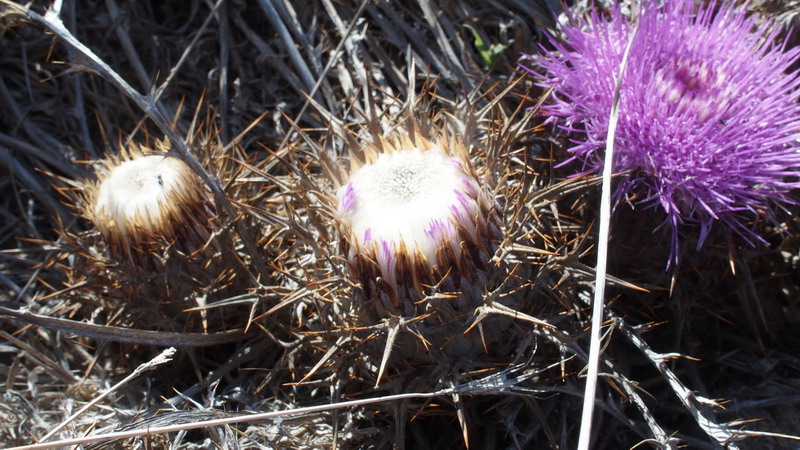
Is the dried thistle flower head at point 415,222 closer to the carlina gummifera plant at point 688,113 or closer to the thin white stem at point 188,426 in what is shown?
the thin white stem at point 188,426

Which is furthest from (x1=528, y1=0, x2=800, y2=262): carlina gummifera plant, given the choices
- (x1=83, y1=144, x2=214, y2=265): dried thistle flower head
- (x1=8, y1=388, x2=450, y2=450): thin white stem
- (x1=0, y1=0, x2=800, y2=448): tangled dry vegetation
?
(x1=83, y1=144, x2=214, y2=265): dried thistle flower head

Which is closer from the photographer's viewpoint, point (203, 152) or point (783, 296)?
point (203, 152)

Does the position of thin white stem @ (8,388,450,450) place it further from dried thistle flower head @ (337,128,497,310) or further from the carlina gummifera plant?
the carlina gummifera plant

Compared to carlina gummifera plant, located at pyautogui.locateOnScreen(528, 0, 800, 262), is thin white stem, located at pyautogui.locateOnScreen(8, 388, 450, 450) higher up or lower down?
lower down

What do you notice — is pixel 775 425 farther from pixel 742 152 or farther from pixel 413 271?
pixel 413 271

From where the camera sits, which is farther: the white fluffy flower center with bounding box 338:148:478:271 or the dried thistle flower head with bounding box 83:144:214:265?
the dried thistle flower head with bounding box 83:144:214:265

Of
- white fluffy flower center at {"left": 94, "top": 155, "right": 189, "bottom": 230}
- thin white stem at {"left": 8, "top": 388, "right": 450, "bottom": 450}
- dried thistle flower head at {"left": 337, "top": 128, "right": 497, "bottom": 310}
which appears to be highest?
white fluffy flower center at {"left": 94, "top": 155, "right": 189, "bottom": 230}

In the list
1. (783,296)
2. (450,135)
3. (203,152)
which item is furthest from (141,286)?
(783,296)
